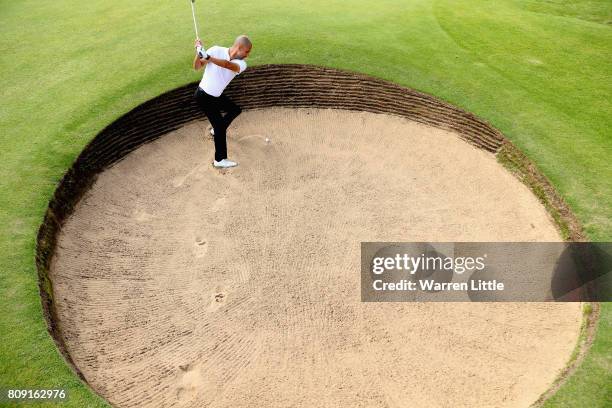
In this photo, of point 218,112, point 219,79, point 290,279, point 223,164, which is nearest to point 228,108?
point 218,112

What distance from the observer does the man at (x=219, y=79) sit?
10867mm

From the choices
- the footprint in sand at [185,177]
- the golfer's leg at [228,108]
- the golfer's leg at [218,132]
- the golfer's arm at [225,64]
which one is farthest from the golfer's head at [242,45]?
the footprint in sand at [185,177]

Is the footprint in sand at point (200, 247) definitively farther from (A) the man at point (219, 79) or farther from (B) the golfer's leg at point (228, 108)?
(B) the golfer's leg at point (228, 108)

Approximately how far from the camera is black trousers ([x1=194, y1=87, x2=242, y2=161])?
11711 mm

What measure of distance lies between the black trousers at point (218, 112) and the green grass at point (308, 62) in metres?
2.36

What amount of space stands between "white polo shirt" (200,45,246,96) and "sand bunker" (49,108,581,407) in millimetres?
2141

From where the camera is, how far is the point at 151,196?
11.9m

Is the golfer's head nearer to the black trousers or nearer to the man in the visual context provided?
the man

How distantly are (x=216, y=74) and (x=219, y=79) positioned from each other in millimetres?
132

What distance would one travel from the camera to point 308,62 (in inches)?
574

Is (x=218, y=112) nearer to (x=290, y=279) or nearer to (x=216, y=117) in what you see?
(x=216, y=117)

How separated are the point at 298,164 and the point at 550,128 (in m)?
6.51

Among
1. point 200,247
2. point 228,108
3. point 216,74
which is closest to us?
point 200,247

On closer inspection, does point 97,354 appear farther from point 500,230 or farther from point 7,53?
point 7,53
